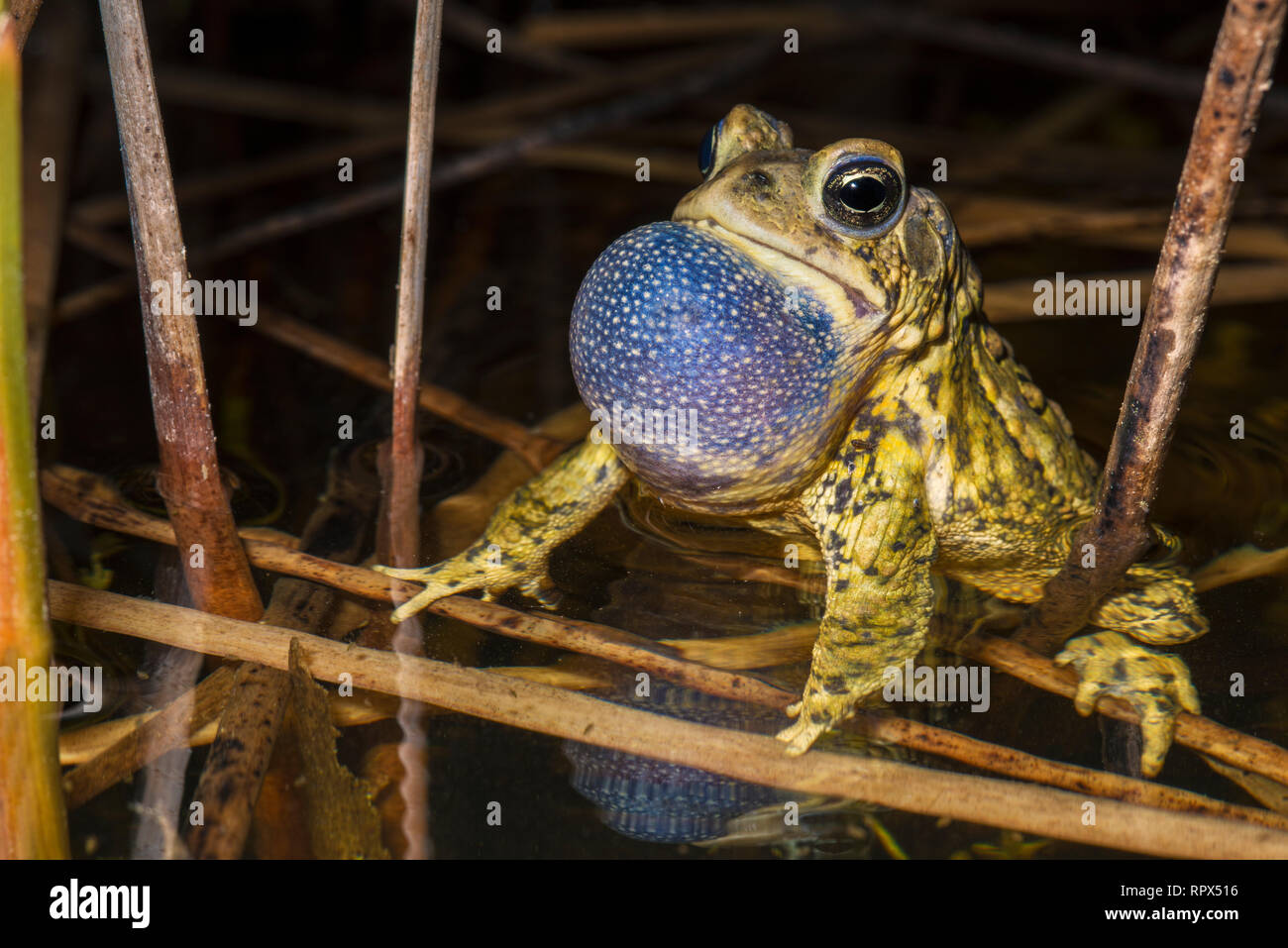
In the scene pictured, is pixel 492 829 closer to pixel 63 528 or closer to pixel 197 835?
pixel 197 835

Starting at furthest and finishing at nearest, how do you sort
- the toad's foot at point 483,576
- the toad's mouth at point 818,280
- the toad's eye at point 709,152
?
the toad's foot at point 483,576
the toad's eye at point 709,152
the toad's mouth at point 818,280

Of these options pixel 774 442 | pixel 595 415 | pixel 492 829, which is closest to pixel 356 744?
pixel 492 829

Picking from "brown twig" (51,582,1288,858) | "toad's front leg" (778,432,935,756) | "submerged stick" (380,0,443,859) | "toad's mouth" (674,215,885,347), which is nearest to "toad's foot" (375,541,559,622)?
"submerged stick" (380,0,443,859)

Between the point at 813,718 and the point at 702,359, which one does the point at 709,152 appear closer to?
the point at 702,359

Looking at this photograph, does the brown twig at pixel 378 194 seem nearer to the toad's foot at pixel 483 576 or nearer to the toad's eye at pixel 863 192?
the toad's foot at pixel 483 576

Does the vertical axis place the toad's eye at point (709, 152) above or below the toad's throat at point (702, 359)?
above

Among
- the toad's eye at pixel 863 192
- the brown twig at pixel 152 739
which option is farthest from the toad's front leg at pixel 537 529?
the toad's eye at pixel 863 192

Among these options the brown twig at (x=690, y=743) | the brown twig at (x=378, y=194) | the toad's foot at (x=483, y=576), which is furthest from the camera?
the brown twig at (x=378, y=194)
